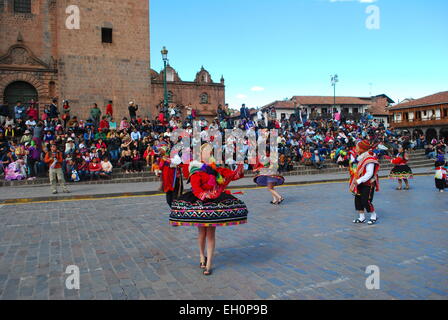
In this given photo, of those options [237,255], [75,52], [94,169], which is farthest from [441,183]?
[75,52]

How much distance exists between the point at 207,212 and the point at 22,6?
26.8m

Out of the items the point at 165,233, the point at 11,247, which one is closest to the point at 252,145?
the point at 165,233

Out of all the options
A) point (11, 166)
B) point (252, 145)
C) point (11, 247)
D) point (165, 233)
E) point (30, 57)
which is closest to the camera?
point (11, 247)

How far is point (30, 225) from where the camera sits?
7785 mm

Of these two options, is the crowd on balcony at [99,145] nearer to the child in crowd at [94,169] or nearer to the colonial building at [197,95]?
the child in crowd at [94,169]

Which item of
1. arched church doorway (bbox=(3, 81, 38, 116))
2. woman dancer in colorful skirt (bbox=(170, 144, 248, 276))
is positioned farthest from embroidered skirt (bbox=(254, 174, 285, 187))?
arched church doorway (bbox=(3, 81, 38, 116))

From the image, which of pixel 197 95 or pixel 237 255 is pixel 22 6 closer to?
pixel 237 255

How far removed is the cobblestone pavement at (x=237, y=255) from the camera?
4051mm

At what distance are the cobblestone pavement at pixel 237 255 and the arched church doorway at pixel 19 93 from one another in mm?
18492

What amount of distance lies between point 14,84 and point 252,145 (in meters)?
17.4

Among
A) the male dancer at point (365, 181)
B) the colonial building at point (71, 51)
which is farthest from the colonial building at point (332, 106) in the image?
the male dancer at point (365, 181)

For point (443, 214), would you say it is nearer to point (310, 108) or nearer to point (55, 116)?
point (55, 116)

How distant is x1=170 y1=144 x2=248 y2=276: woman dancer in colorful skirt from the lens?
4508 mm
